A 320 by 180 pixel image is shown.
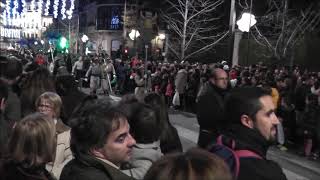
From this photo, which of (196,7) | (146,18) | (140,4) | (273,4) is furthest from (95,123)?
(140,4)

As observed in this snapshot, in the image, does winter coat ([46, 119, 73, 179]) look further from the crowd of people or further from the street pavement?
the street pavement

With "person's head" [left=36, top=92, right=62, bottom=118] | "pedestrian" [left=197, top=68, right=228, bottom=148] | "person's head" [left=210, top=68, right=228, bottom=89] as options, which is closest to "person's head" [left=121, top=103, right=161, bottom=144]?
"person's head" [left=36, top=92, right=62, bottom=118]

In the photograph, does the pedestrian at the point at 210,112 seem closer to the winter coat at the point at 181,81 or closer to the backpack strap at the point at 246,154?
the backpack strap at the point at 246,154

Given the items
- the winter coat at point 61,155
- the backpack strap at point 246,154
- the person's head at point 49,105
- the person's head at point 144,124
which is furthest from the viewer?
the person's head at point 49,105

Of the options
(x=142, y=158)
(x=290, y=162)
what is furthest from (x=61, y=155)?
(x=290, y=162)

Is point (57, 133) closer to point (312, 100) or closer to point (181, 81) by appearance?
point (312, 100)

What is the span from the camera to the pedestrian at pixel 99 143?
2.74 m

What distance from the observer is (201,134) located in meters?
6.16

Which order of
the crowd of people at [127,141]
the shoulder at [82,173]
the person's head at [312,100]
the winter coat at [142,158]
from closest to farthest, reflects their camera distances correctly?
the crowd of people at [127,141]
the shoulder at [82,173]
the winter coat at [142,158]
the person's head at [312,100]

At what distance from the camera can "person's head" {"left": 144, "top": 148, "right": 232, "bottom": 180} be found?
1870 millimetres

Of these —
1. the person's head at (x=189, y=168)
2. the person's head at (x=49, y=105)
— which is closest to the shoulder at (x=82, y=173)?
the person's head at (x=189, y=168)

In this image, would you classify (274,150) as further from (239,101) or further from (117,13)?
(117,13)

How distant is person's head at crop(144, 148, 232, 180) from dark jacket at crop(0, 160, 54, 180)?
1.30 meters

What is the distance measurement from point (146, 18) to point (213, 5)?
1376 cm
